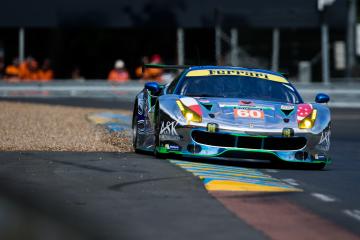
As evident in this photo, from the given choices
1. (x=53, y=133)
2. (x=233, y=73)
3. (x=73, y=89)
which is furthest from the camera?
(x=73, y=89)

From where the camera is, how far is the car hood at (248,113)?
10180 millimetres

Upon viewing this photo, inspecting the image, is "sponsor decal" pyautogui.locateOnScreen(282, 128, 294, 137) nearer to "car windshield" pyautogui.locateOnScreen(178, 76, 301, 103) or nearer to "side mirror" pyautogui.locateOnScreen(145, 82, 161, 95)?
"car windshield" pyautogui.locateOnScreen(178, 76, 301, 103)

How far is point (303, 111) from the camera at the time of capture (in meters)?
10.6

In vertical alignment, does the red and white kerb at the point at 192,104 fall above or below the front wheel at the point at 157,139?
above

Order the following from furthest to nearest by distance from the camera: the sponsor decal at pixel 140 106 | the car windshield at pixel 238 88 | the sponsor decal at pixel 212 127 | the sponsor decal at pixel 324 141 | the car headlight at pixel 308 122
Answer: the sponsor decal at pixel 140 106 < the car windshield at pixel 238 88 < the sponsor decal at pixel 324 141 < the car headlight at pixel 308 122 < the sponsor decal at pixel 212 127

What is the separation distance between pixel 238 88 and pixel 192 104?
1135 mm

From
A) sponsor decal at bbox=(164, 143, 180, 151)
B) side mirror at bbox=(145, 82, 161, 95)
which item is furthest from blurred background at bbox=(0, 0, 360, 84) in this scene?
sponsor decal at bbox=(164, 143, 180, 151)

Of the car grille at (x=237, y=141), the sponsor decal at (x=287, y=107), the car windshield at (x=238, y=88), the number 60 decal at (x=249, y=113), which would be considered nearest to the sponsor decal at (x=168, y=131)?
the car grille at (x=237, y=141)

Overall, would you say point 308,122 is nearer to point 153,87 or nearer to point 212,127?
point 212,127

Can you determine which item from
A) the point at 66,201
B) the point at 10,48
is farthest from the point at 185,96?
→ the point at 10,48

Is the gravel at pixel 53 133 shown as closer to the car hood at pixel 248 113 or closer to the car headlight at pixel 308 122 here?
the car hood at pixel 248 113

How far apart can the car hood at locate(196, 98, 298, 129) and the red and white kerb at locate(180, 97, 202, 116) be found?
0.04 meters

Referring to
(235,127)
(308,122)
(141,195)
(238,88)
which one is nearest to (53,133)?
(238,88)

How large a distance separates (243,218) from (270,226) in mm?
333
